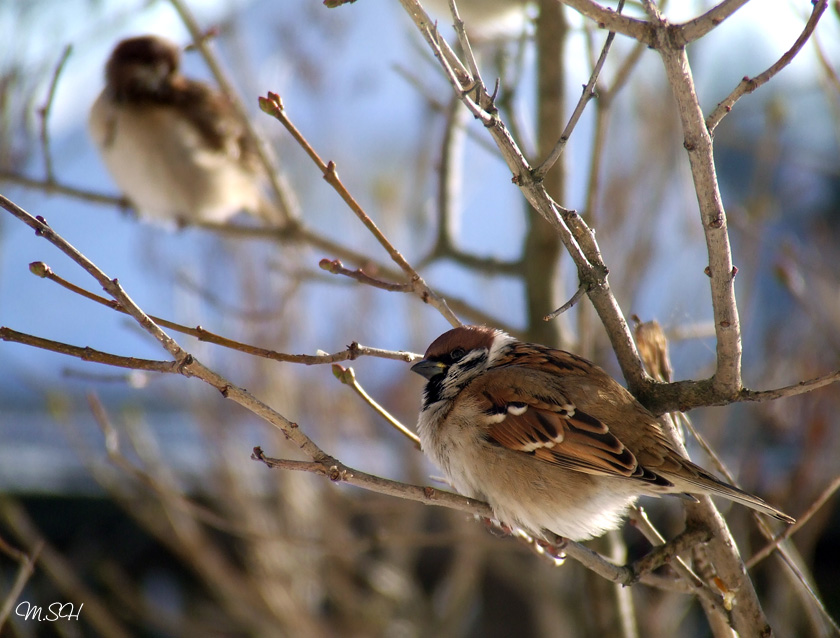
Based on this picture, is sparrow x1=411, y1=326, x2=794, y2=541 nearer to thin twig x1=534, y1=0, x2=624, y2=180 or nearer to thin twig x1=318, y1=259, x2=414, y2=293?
thin twig x1=318, y1=259, x2=414, y2=293

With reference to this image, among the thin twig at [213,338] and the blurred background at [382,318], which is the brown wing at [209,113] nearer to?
the blurred background at [382,318]

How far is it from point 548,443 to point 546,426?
0.15 feet

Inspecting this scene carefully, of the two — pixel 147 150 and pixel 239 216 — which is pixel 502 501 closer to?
pixel 147 150

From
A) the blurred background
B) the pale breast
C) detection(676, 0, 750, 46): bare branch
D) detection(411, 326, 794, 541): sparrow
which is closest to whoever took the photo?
detection(676, 0, 750, 46): bare branch

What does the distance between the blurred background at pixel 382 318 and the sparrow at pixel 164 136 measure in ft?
0.69

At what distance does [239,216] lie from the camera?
18.2 ft

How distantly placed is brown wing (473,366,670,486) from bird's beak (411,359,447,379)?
11cm

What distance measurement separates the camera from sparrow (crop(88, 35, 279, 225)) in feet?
13.5

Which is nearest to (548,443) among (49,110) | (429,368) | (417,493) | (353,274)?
(429,368)

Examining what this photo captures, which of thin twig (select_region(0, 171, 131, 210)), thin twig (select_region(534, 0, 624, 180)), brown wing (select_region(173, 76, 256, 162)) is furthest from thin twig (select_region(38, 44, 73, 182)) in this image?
thin twig (select_region(534, 0, 624, 180))

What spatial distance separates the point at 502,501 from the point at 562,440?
21cm

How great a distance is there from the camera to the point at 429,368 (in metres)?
2.15

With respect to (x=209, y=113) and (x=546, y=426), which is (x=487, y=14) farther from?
(x=546, y=426)

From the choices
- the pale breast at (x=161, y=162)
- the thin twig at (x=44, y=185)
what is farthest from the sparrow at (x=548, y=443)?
the pale breast at (x=161, y=162)
